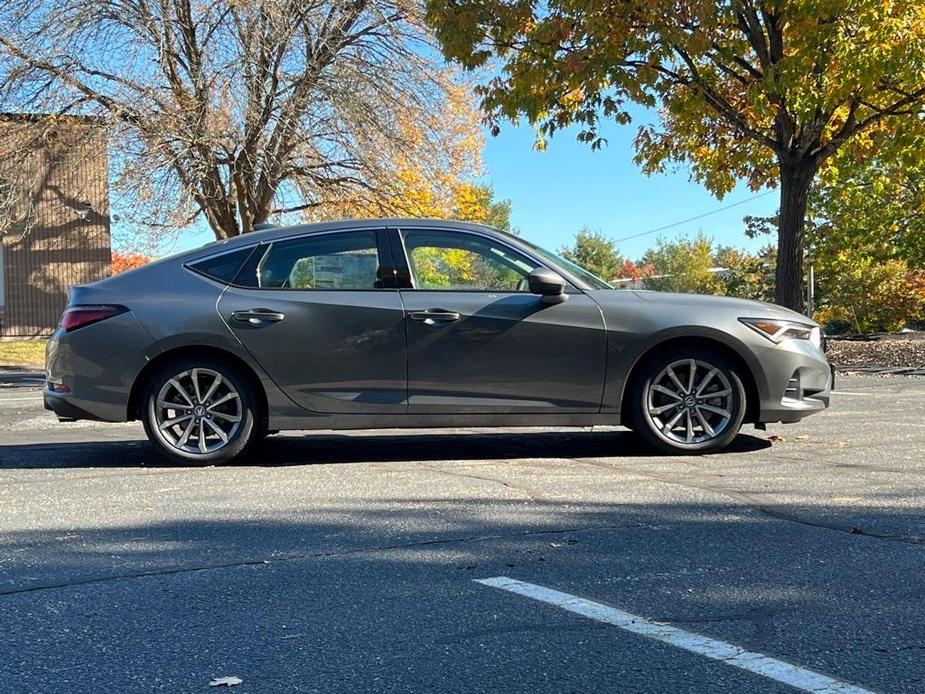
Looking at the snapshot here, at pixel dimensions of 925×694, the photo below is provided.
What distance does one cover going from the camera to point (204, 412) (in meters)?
6.37

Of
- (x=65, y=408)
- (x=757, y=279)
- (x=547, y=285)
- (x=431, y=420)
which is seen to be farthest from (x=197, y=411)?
(x=757, y=279)

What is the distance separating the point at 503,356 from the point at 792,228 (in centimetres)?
951

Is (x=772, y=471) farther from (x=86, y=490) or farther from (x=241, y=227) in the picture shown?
(x=241, y=227)

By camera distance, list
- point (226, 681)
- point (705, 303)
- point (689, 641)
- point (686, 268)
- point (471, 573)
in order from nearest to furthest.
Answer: point (226, 681), point (689, 641), point (471, 573), point (705, 303), point (686, 268)

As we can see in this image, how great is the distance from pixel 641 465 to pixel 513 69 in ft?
29.1

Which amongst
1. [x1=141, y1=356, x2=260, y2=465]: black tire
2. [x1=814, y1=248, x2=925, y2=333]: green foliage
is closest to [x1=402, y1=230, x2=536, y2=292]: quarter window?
[x1=141, y1=356, x2=260, y2=465]: black tire

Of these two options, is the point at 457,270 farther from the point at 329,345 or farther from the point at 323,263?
the point at 329,345

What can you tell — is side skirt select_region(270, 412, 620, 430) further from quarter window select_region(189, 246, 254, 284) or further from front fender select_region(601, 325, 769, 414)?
quarter window select_region(189, 246, 254, 284)

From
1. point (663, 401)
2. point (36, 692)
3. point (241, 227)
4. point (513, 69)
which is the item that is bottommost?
point (36, 692)

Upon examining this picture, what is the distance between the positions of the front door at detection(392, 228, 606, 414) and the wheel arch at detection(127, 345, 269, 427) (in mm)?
1008

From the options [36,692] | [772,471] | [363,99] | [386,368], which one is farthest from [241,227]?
[36,692]

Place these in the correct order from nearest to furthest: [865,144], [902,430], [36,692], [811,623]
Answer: [36,692], [811,623], [902,430], [865,144]

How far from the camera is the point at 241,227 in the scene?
20.2 meters

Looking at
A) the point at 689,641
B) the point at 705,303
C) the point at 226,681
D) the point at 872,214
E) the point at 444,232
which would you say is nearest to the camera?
the point at 226,681
